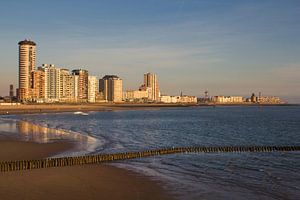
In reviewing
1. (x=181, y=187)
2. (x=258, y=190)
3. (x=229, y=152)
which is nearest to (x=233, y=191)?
(x=258, y=190)

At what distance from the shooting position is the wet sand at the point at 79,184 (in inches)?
786

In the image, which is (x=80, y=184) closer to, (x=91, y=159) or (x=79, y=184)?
(x=79, y=184)

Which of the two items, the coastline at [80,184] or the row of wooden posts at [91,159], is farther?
the row of wooden posts at [91,159]

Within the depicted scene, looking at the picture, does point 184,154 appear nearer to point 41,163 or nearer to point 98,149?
point 98,149

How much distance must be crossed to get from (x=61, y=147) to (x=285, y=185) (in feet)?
82.0

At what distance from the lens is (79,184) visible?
22594 millimetres

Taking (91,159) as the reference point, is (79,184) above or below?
below

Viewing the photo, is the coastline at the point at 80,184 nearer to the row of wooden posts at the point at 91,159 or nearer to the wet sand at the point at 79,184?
the wet sand at the point at 79,184

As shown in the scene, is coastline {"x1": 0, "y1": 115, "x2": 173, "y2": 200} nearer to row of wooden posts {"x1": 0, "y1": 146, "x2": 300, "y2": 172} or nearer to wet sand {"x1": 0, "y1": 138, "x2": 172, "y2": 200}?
wet sand {"x1": 0, "y1": 138, "x2": 172, "y2": 200}

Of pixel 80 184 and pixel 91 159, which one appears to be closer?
pixel 80 184

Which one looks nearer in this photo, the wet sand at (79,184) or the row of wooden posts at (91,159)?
the wet sand at (79,184)

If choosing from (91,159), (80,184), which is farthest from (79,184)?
(91,159)

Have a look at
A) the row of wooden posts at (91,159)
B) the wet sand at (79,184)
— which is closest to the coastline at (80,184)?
the wet sand at (79,184)

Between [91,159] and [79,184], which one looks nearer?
[79,184]
